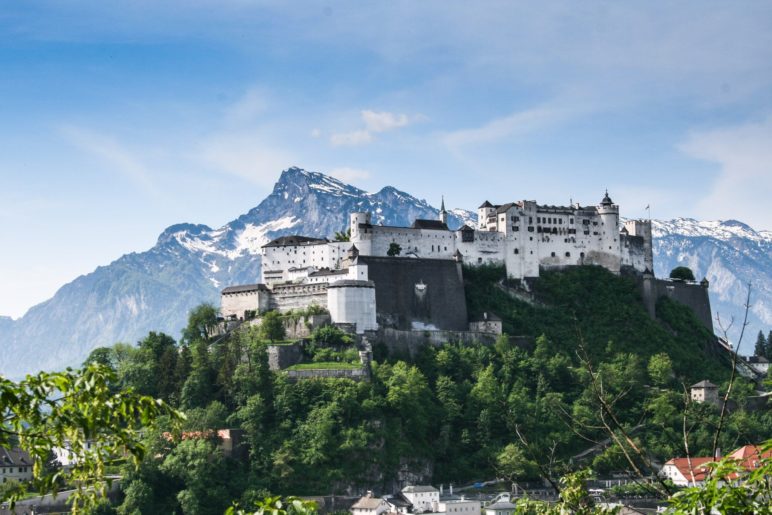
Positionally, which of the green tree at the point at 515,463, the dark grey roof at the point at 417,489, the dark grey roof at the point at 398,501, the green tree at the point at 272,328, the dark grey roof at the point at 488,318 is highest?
the dark grey roof at the point at 488,318

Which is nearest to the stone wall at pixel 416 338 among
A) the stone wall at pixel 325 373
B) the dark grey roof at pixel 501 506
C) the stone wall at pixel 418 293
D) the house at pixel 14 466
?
the stone wall at pixel 418 293

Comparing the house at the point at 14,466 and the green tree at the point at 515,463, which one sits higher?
the house at the point at 14,466

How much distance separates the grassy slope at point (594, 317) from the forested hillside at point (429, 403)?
0.11 m

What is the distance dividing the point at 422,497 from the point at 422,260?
19616mm

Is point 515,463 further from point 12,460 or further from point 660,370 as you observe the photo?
point 12,460

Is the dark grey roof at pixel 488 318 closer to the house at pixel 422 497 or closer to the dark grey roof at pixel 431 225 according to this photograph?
the dark grey roof at pixel 431 225

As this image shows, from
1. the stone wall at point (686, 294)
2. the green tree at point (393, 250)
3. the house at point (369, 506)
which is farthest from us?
the stone wall at point (686, 294)

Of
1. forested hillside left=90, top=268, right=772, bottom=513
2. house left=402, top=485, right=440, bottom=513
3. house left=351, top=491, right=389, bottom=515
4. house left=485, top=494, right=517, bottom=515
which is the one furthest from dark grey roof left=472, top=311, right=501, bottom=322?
house left=351, top=491, right=389, bottom=515

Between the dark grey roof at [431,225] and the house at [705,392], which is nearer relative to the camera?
the house at [705,392]

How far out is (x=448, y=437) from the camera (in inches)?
2509

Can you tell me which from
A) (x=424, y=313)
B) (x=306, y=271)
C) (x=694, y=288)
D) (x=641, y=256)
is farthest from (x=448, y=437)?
(x=694, y=288)

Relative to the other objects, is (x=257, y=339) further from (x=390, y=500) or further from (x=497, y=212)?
(x=497, y=212)

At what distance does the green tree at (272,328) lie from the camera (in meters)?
65.1

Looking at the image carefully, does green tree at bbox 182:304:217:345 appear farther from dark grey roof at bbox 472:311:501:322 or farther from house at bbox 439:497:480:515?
house at bbox 439:497:480:515
